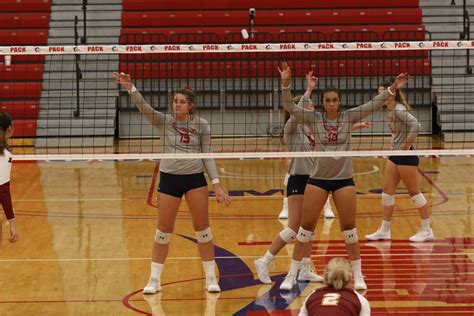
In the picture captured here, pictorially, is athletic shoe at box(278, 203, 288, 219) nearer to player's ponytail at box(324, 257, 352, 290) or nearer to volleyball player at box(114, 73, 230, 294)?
volleyball player at box(114, 73, 230, 294)

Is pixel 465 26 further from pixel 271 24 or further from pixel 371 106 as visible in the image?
pixel 371 106

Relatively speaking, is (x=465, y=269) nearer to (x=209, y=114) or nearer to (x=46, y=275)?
(x=46, y=275)

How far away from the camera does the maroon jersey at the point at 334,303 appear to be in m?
6.05

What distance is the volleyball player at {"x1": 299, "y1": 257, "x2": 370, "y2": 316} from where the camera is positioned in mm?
6062

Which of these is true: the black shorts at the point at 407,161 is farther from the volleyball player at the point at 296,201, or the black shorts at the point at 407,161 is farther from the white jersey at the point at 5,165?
the white jersey at the point at 5,165

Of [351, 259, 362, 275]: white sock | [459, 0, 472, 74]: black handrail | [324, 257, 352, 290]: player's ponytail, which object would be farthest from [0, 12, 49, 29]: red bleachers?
[324, 257, 352, 290]: player's ponytail

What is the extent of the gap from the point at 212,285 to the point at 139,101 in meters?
1.94

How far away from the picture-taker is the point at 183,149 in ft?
30.0

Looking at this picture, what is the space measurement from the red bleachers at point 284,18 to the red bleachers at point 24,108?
3.26m

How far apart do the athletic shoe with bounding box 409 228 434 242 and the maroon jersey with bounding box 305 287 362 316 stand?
5345 millimetres

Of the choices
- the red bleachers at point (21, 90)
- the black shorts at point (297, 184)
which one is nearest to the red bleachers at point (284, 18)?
the red bleachers at point (21, 90)

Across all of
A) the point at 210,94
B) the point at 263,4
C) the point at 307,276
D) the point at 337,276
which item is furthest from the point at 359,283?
the point at 263,4

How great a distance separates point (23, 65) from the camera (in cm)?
2181

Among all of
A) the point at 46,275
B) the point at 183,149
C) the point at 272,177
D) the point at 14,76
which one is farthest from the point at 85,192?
the point at 14,76
